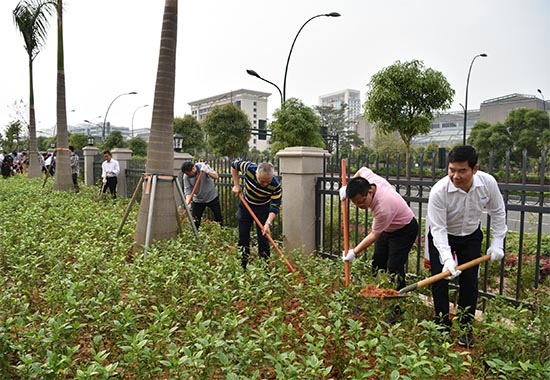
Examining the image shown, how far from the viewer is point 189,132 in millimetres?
44469

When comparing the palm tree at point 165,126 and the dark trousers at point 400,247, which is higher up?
the palm tree at point 165,126

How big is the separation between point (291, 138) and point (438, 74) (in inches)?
345

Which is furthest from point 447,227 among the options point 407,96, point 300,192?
point 407,96

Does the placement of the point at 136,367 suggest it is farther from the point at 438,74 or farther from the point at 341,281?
the point at 438,74

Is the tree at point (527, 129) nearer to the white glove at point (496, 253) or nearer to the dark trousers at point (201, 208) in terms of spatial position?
the dark trousers at point (201, 208)

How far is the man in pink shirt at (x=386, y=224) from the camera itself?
354 cm

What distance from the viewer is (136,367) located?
8.25 ft

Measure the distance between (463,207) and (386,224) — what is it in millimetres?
671

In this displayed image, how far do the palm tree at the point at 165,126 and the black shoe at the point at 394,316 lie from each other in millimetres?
3597

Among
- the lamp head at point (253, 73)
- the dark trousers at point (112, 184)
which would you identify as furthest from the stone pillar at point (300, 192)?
the lamp head at point (253, 73)

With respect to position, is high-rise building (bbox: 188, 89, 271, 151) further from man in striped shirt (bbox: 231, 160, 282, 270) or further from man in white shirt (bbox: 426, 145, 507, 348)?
man in white shirt (bbox: 426, 145, 507, 348)

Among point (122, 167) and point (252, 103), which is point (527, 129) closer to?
point (122, 167)

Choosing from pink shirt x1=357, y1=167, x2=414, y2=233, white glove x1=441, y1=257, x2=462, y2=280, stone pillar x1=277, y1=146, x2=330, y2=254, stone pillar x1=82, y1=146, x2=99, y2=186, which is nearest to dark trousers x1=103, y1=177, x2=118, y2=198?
stone pillar x1=82, y1=146, x2=99, y2=186

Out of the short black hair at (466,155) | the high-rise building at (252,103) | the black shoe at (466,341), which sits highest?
the high-rise building at (252,103)
